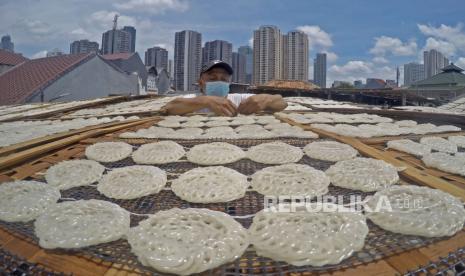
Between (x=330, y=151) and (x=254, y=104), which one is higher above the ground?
(x=254, y=104)

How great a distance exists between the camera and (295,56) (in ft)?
66.7

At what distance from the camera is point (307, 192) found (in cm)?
76

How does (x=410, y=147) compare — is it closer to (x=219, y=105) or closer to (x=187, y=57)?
(x=219, y=105)

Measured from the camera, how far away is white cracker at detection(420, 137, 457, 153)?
115 centimetres

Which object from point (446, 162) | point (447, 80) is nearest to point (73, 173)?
point (446, 162)

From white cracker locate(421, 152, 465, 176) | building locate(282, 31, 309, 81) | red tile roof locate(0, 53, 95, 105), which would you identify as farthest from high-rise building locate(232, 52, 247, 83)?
white cracker locate(421, 152, 465, 176)

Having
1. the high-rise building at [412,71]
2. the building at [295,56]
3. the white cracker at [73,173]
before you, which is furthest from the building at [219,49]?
the high-rise building at [412,71]

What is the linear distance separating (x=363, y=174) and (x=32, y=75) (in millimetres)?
13100

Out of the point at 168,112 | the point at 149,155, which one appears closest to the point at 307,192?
the point at 149,155

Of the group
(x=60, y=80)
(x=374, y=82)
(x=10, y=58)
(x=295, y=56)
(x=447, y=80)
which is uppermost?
(x=295, y=56)

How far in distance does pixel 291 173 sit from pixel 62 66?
12.4m

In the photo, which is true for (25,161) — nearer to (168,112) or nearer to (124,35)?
(168,112)

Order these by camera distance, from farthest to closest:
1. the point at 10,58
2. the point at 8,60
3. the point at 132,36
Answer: the point at 132,36
the point at 10,58
the point at 8,60

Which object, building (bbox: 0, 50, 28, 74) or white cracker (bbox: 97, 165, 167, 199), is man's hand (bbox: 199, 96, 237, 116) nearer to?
white cracker (bbox: 97, 165, 167, 199)
